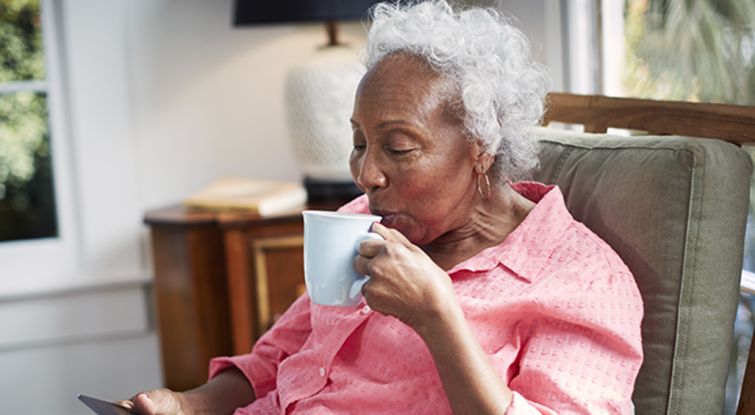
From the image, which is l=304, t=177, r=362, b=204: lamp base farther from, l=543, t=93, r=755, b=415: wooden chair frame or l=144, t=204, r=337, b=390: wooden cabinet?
l=543, t=93, r=755, b=415: wooden chair frame

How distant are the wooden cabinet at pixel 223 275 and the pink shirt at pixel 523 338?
1128mm

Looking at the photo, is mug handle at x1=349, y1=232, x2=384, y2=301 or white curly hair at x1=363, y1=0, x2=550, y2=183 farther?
white curly hair at x1=363, y1=0, x2=550, y2=183

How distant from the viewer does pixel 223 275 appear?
271 centimetres

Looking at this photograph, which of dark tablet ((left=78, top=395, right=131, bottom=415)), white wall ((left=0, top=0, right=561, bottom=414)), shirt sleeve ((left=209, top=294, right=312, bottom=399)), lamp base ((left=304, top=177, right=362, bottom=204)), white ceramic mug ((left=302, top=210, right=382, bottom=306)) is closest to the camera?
white ceramic mug ((left=302, top=210, right=382, bottom=306))

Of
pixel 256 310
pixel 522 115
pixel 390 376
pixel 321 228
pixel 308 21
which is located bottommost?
pixel 256 310

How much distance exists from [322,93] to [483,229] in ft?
4.33

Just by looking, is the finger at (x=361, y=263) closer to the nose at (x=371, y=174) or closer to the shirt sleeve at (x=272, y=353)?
the nose at (x=371, y=174)

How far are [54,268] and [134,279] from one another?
0.26 metres

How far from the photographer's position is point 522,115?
1.40m

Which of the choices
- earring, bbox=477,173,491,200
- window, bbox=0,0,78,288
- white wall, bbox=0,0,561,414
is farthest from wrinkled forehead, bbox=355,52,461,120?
window, bbox=0,0,78,288

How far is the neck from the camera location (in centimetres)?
141

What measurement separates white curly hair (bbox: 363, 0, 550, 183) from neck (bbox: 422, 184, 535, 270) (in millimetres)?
42

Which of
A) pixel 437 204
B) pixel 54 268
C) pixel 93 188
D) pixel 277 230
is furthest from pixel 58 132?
pixel 437 204

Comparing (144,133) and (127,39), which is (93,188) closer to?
(144,133)
